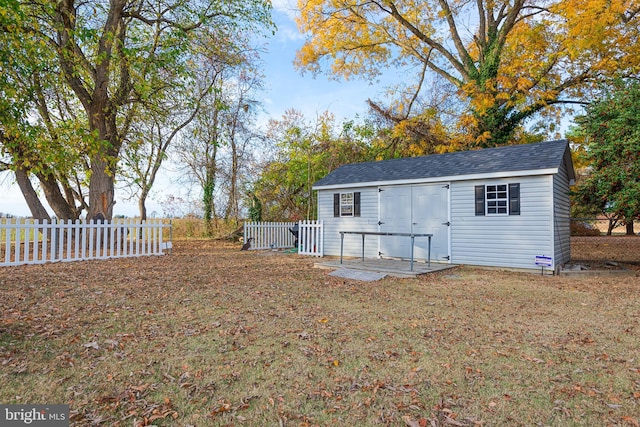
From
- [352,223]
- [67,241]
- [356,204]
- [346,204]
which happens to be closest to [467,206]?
[356,204]

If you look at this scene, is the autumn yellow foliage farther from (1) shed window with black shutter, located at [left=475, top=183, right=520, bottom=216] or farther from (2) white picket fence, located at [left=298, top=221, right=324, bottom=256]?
(2) white picket fence, located at [left=298, top=221, right=324, bottom=256]

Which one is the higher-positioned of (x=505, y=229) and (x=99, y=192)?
(x=99, y=192)

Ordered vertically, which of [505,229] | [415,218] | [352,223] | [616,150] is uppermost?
[616,150]

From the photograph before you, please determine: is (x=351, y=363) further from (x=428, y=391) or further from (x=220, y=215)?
(x=220, y=215)

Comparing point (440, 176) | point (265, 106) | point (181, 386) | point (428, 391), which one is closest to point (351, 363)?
point (428, 391)

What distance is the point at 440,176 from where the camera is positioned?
32.7ft

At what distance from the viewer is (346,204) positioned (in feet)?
39.9

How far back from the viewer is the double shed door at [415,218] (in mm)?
10094

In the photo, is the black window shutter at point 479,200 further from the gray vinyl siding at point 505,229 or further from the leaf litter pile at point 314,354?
the leaf litter pile at point 314,354

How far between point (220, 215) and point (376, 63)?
43.4 feet

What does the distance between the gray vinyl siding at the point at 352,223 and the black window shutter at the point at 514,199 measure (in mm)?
3884

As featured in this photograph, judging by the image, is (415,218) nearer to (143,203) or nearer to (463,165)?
(463,165)

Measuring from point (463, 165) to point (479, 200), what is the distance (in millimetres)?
1302

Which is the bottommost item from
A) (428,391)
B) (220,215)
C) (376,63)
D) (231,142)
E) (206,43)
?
(428,391)
